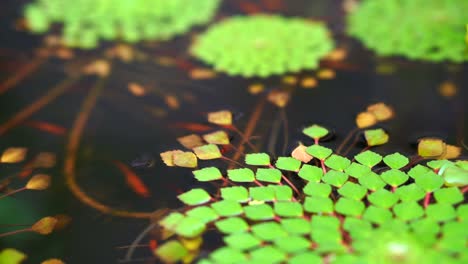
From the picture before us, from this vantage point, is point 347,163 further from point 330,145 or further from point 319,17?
point 319,17

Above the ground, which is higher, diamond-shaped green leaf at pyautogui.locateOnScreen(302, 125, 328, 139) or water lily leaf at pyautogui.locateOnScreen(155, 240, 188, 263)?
diamond-shaped green leaf at pyautogui.locateOnScreen(302, 125, 328, 139)

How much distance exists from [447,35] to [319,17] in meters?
0.27

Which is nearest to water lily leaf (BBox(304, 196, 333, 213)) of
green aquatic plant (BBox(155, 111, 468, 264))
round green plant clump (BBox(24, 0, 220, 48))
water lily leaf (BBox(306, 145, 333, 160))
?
green aquatic plant (BBox(155, 111, 468, 264))

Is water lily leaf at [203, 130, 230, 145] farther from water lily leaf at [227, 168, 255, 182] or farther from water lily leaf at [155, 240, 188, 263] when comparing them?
water lily leaf at [155, 240, 188, 263]

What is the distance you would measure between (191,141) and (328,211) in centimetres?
29

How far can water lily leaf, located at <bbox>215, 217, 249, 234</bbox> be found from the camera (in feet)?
2.29

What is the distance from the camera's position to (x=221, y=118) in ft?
3.15

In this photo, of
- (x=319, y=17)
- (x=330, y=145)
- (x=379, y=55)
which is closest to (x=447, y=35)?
(x=379, y=55)

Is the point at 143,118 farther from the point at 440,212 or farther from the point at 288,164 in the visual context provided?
the point at 440,212

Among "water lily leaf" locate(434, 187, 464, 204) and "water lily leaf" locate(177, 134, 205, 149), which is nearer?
"water lily leaf" locate(434, 187, 464, 204)

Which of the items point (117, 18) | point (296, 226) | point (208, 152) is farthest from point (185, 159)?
point (117, 18)

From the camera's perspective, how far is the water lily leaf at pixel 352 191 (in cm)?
72

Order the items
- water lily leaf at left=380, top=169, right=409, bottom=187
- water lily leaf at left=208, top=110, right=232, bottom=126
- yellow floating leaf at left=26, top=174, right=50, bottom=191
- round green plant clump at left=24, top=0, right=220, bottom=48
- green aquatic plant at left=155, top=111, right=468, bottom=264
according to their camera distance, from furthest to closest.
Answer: round green plant clump at left=24, top=0, right=220, bottom=48
water lily leaf at left=208, top=110, right=232, bottom=126
yellow floating leaf at left=26, top=174, right=50, bottom=191
water lily leaf at left=380, top=169, right=409, bottom=187
green aquatic plant at left=155, top=111, right=468, bottom=264

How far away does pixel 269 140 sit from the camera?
905 millimetres
